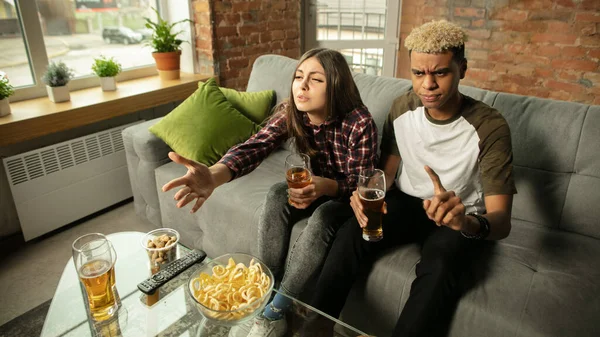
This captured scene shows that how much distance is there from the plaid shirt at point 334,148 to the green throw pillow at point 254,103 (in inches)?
21.0

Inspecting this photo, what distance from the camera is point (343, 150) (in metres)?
1.71

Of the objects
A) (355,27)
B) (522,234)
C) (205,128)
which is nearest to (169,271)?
(205,128)

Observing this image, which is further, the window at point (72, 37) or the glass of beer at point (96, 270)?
the window at point (72, 37)

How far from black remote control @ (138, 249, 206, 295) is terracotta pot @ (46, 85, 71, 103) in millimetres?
1501

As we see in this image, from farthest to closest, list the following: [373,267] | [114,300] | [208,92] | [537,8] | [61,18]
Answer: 1. [537,8]
2. [61,18]
3. [208,92]
4. [373,267]
5. [114,300]

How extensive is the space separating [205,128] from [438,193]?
4.30 feet

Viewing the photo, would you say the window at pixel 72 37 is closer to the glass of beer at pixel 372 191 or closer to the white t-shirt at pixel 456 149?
the white t-shirt at pixel 456 149

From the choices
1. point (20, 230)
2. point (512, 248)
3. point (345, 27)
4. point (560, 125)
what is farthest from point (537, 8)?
point (20, 230)

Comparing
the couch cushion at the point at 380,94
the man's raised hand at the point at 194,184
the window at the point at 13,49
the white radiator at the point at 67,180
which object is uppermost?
the window at the point at 13,49

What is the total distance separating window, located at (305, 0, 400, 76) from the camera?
346cm

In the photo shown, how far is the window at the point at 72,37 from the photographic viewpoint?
94.2 inches

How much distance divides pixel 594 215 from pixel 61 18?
2879 millimetres

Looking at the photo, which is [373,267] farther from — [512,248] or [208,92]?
[208,92]

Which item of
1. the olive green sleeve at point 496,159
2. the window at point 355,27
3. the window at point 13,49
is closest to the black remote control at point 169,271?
the olive green sleeve at point 496,159
